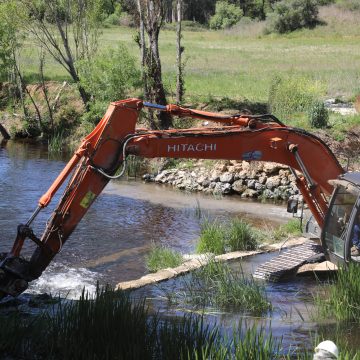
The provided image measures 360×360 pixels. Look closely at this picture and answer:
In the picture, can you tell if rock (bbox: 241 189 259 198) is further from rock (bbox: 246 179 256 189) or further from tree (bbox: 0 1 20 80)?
tree (bbox: 0 1 20 80)

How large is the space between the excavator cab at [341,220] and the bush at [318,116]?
13.3 m

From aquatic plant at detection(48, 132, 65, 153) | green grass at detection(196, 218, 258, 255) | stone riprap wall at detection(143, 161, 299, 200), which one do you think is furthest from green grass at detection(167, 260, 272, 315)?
aquatic plant at detection(48, 132, 65, 153)

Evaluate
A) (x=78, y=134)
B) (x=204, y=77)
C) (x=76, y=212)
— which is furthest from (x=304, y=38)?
(x=76, y=212)

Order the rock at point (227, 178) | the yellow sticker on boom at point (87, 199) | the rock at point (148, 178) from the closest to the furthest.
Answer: the yellow sticker on boom at point (87, 199) → the rock at point (227, 178) → the rock at point (148, 178)

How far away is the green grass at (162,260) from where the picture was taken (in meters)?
13.7

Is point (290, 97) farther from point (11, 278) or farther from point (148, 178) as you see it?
point (11, 278)

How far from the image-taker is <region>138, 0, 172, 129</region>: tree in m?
28.4

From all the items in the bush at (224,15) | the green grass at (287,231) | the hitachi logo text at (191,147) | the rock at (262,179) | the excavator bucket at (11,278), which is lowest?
the bush at (224,15)

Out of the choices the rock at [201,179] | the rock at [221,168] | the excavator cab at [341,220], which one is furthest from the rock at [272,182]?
the excavator cab at [341,220]

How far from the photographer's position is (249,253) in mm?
14664

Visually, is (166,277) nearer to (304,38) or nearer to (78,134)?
(78,134)

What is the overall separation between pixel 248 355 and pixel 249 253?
24.6 ft

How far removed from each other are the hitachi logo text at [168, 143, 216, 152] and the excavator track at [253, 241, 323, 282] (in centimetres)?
249

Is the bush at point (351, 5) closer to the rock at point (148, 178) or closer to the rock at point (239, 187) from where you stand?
the rock at point (148, 178)
